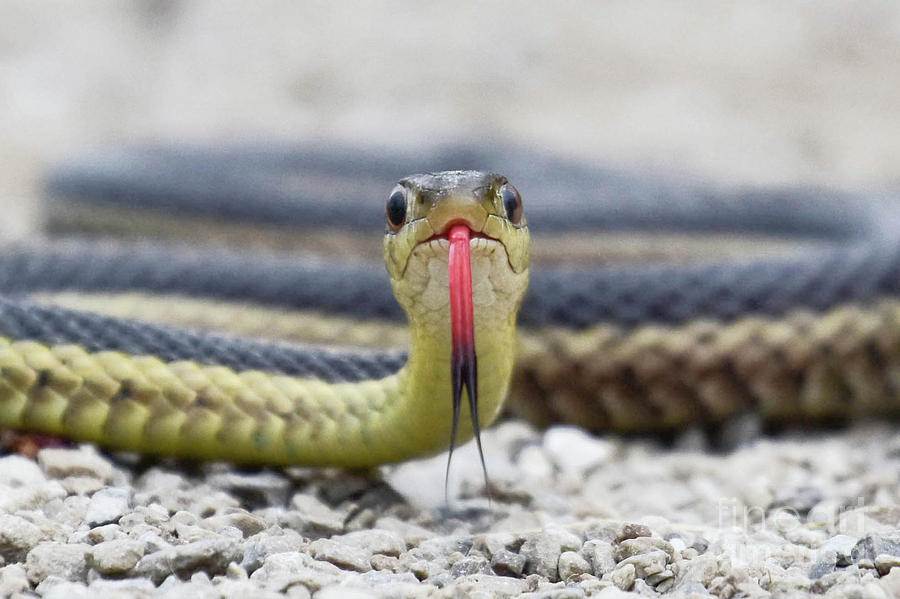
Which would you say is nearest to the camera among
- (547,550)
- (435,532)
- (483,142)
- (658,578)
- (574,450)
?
(658,578)

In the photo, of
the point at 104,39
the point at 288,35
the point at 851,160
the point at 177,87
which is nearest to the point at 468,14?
the point at 288,35

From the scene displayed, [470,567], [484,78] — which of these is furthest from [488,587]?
[484,78]

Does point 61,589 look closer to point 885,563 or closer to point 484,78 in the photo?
point 885,563

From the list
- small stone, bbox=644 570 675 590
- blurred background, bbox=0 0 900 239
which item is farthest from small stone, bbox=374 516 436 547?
blurred background, bbox=0 0 900 239

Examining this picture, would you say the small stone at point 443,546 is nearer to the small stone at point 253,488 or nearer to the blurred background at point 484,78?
the small stone at point 253,488

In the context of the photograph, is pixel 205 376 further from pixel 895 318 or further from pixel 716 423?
pixel 895 318

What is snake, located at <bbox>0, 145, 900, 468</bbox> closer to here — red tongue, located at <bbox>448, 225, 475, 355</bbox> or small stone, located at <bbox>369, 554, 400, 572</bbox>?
red tongue, located at <bbox>448, 225, 475, 355</bbox>
